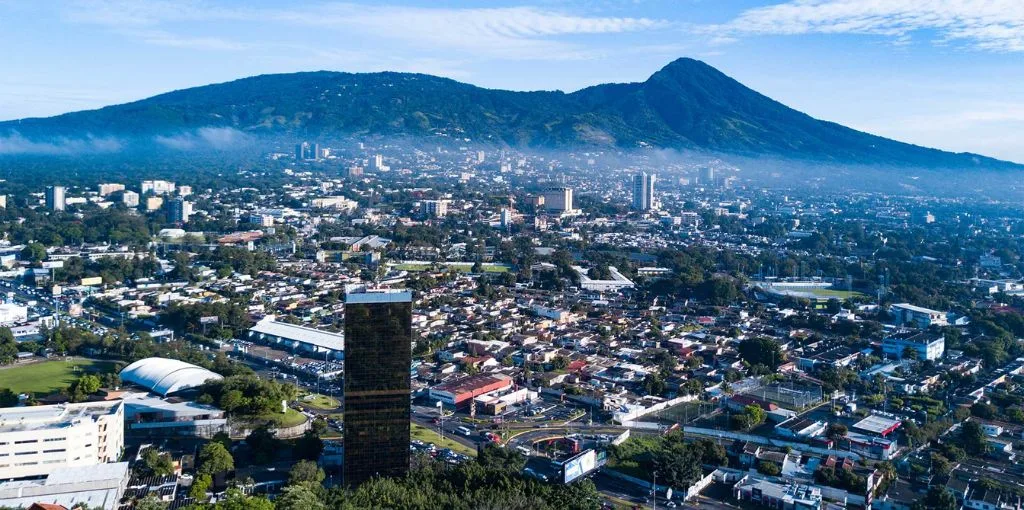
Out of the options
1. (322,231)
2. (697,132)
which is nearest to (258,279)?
(322,231)

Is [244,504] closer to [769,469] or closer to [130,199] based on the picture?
[769,469]

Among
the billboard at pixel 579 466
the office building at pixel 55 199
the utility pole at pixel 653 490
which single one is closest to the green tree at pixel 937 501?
the utility pole at pixel 653 490

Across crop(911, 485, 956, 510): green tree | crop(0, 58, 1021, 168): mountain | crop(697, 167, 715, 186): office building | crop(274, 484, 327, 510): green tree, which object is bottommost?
crop(911, 485, 956, 510): green tree

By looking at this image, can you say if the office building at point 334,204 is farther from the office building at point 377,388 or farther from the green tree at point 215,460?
the office building at point 377,388

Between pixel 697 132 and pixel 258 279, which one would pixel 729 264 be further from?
pixel 697 132

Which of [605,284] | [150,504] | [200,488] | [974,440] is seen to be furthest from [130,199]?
[974,440]

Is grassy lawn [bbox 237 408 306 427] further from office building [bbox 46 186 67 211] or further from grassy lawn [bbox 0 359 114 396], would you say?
office building [bbox 46 186 67 211]

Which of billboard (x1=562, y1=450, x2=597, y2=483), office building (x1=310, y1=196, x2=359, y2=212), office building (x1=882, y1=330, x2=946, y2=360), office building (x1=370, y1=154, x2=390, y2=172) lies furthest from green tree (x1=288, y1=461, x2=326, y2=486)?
office building (x1=370, y1=154, x2=390, y2=172)
